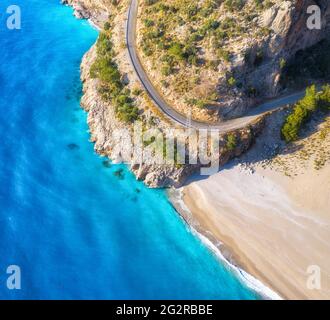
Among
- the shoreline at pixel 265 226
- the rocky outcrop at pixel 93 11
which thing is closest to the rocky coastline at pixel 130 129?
the shoreline at pixel 265 226

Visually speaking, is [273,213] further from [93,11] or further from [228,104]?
[93,11]

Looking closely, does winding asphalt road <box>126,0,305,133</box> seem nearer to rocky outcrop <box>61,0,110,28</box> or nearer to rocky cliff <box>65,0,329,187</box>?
rocky cliff <box>65,0,329,187</box>

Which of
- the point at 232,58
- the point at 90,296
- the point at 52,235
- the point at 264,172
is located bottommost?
the point at 90,296

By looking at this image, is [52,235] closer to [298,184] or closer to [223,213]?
[223,213]

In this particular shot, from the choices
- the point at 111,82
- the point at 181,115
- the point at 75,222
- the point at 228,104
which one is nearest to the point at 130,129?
the point at 181,115

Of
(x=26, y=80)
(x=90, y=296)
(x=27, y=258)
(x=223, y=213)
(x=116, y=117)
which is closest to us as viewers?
(x=90, y=296)

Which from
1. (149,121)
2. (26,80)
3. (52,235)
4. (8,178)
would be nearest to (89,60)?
(26,80)
